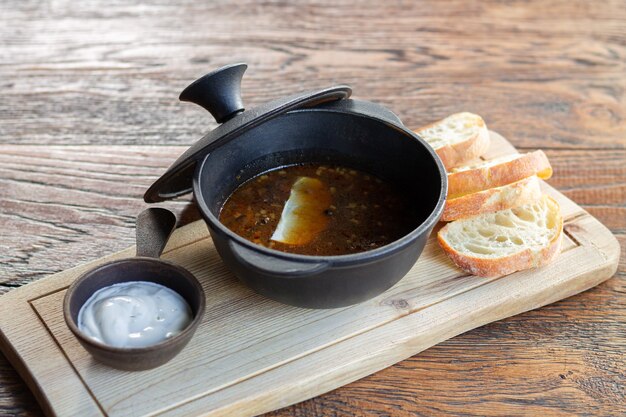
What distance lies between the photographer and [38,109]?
270 centimetres

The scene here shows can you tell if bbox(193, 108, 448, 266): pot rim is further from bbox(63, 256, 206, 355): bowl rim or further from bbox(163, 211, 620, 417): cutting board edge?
bbox(163, 211, 620, 417): cutting board edge

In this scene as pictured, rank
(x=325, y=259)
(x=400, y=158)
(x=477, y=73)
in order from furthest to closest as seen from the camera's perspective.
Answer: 1. (x=477, y=73)
2. (x=400, y=158)
3. (x=325, y=259)

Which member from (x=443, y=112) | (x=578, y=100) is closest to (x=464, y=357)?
(x=443, y=112)

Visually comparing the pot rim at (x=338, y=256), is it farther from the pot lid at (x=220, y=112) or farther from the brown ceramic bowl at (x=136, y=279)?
the brown ceramic bowl at (x=136, y=279)

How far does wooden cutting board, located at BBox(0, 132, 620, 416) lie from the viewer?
1643mm

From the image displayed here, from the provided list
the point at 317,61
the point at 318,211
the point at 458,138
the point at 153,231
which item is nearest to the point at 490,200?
the point at 458,138

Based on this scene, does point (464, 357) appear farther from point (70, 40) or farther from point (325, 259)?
point (70, 40)

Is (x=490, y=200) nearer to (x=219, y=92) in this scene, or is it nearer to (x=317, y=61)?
(x=219, y=92)

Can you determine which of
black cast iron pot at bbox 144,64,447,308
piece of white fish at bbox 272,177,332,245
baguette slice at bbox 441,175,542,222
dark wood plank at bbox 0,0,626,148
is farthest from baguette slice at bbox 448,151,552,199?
dark wood plank at bbox 0,0,626,148

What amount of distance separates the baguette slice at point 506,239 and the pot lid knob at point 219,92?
2.11 feet

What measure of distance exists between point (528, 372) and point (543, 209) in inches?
19.7

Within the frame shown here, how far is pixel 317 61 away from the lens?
10.1 ft

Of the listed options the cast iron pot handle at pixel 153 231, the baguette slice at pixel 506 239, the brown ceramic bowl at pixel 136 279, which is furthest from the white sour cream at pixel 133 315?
the baguette slice at pixel 506 239

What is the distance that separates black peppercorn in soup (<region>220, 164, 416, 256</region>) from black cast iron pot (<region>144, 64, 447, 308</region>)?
0.04 metres
